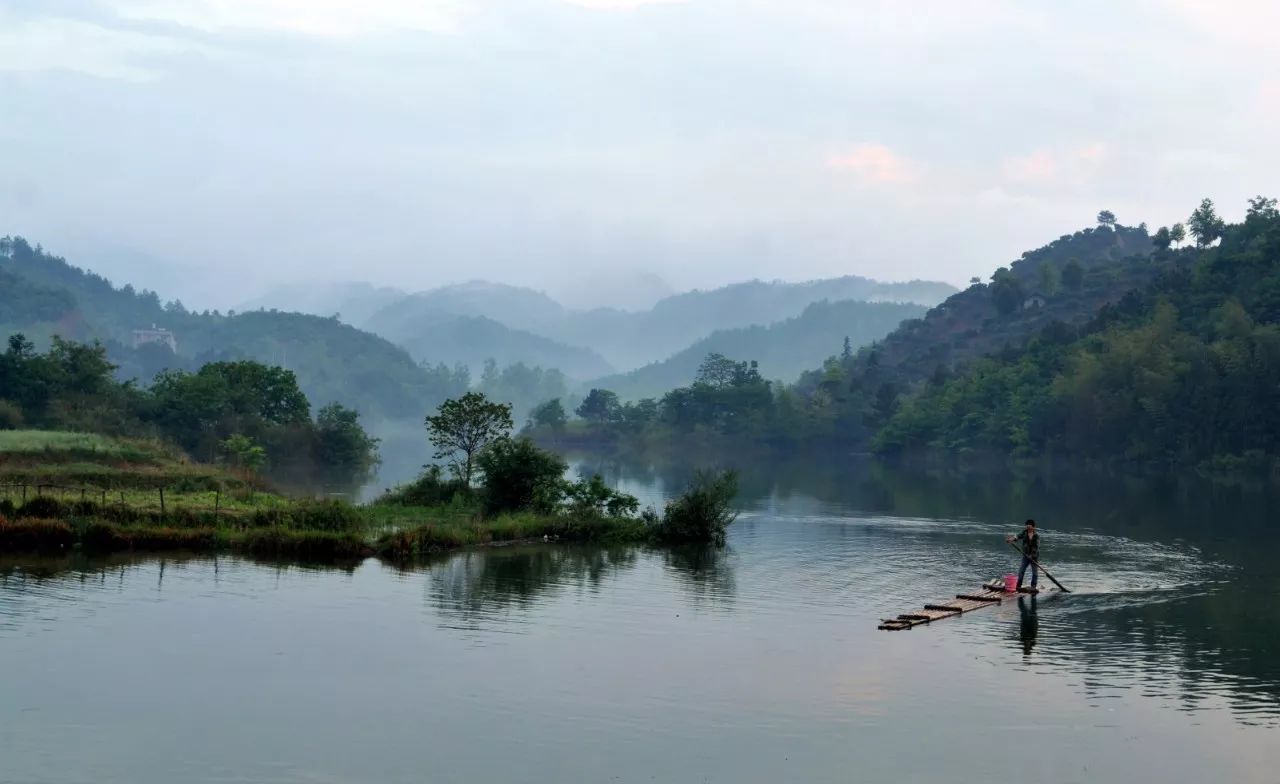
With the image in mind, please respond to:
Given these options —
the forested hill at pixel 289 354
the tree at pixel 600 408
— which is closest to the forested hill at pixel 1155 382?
the tree at pixel 600 408

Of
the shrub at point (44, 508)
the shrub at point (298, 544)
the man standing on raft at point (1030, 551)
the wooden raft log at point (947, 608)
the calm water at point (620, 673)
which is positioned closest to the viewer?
the calm water at point (620, 673)

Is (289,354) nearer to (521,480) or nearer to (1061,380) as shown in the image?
(1061,380)

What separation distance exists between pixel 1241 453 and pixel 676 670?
67106mm

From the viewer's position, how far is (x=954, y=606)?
23.6 meters

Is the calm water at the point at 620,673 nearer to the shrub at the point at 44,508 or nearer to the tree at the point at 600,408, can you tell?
the shrub at the point at 44,508

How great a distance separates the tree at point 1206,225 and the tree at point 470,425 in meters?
91.2

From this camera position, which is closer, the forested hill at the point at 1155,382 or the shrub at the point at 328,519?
the shrub at the point at 328,519

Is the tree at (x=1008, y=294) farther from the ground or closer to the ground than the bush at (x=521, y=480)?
farther from the ground

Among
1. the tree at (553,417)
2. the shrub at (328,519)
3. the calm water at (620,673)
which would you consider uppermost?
the tree at (553,417)

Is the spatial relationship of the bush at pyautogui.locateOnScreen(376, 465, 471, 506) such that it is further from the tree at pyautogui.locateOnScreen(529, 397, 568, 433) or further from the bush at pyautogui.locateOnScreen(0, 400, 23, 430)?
the tree at pyautogui.locateOnScreen(529, 397, 568, 433)

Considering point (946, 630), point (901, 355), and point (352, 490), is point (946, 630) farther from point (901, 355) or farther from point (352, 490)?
point (901, 355)

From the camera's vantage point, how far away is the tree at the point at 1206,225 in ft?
363

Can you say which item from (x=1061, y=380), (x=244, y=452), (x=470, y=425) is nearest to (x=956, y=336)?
(x=1061, y=380)

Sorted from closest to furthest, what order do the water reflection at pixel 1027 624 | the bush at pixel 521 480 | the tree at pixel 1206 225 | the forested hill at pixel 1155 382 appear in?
the water reflection at pixel 1027 624 → the bush at pixel 521 480 → the forested hill at pixel 1155 382 → the tree at pixel 1206 225
